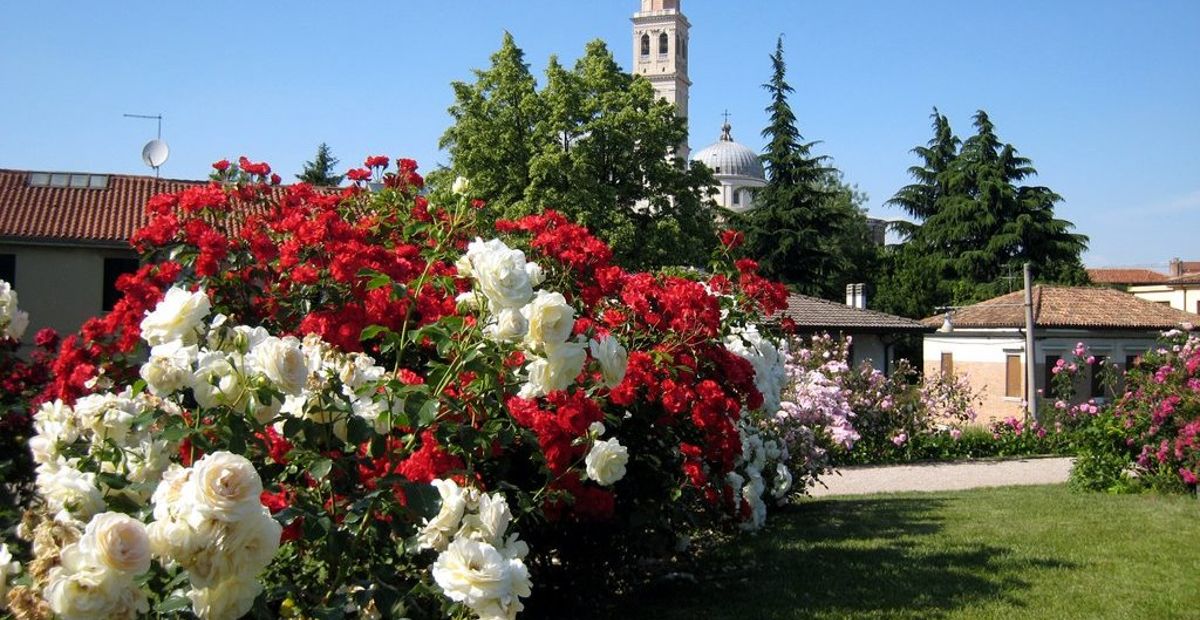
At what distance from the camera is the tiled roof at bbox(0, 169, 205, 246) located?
25.0 m

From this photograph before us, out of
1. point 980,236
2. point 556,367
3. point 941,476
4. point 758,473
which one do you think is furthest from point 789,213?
point 556,367

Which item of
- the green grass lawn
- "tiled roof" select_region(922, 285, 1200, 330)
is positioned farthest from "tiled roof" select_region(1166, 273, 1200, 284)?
the green grass lawn

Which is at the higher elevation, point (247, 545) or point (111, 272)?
point (111, 272)

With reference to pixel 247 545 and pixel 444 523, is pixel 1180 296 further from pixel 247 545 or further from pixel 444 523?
pixel 247 545

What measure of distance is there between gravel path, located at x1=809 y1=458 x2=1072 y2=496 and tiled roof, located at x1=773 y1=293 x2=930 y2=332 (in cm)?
1200

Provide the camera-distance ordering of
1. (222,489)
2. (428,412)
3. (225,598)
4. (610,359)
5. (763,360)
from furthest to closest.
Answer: (763,360) → (610,359) → (428,412) → (225,598) → (222,489)

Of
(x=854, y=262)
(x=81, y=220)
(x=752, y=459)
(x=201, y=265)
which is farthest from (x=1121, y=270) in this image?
(x=201, y=265)

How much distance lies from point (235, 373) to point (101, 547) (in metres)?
0.79

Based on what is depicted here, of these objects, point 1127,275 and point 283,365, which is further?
point 1127,275

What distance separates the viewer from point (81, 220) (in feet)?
84.6

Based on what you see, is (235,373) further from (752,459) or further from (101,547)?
(752,459)

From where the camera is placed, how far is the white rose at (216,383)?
2756mm

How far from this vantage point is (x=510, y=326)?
3080mm

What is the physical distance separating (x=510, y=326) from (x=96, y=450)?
1.16 meters
